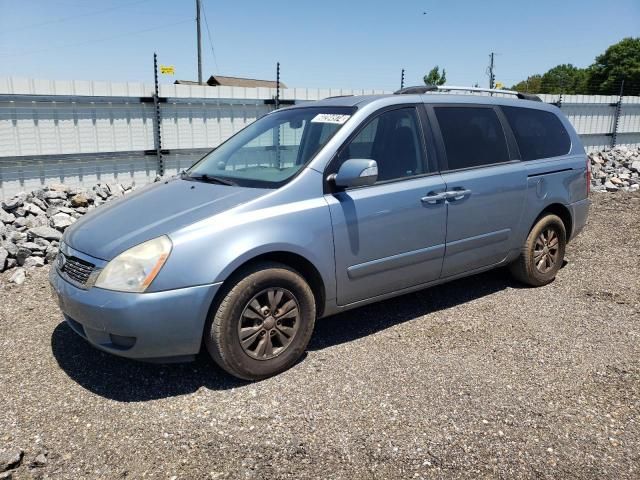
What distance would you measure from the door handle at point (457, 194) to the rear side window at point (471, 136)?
21cm

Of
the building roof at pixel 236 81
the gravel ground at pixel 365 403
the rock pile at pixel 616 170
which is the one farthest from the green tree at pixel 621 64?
the gravel ground at pixel 365 403

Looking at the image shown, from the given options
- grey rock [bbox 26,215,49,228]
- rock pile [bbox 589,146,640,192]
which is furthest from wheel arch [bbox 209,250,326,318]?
rock pile [bbox 589,146,640,192]

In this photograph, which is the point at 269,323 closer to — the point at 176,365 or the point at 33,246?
the point at 176,365

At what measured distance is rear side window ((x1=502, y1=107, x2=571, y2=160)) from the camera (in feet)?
16.0

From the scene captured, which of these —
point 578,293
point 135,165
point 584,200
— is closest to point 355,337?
point 578,293

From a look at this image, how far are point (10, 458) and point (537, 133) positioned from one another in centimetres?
490

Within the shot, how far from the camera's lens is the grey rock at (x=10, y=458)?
2.54m

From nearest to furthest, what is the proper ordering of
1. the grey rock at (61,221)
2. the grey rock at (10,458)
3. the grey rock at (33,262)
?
the grey rock at (10,458) → the grey rock at (33,262) → the grey rock at (61,221)

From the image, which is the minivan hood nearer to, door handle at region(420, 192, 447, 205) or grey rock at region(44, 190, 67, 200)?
door handle at region(420, 192, 447, 205)

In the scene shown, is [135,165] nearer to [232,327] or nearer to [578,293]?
[232,327]

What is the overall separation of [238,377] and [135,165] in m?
6.28

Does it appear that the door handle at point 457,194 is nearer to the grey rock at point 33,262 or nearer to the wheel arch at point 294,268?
the wheel arch at point 294,268

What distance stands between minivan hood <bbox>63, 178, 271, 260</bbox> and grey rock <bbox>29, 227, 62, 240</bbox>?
102 inches

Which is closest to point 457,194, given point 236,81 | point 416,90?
point 416,90
